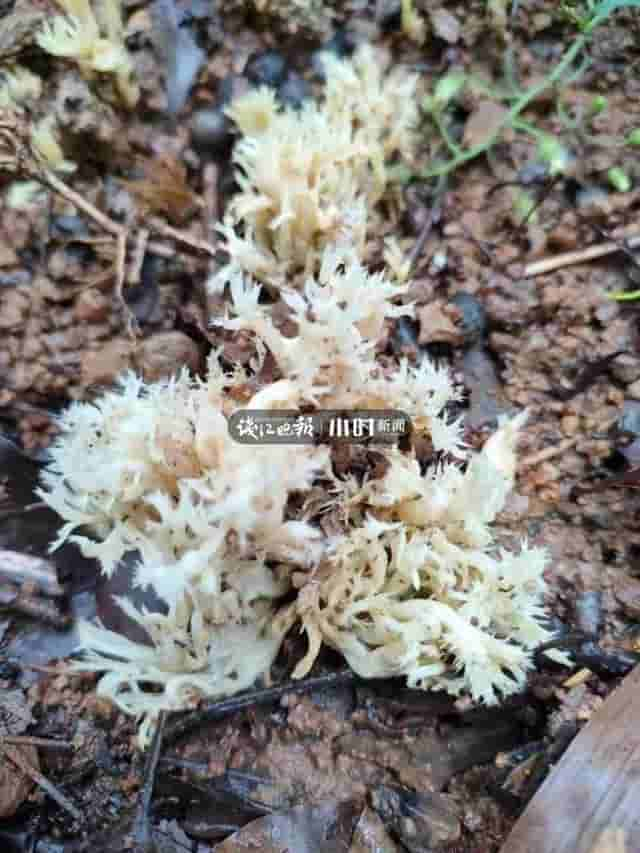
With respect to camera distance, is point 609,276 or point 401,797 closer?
point 401,797

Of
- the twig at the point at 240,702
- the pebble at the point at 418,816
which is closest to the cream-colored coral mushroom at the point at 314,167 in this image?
the twig at the point at 240,702

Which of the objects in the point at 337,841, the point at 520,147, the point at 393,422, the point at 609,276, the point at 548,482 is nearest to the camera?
the point at 337,841

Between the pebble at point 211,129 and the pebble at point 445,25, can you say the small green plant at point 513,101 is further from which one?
the pebble at point 211,129

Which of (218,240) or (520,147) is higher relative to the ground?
(520,147)

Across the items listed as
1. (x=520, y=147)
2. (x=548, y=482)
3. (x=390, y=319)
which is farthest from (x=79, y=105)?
(x=548, y=482)

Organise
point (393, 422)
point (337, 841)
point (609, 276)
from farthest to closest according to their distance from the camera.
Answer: point (609, 276) < point (393, 422) < point (337, 841)

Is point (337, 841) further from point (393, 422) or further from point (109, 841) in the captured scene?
point (393, 422)

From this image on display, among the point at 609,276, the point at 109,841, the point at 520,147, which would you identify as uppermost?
the point at 520,147
